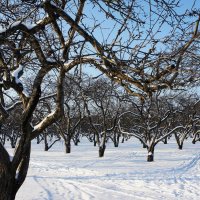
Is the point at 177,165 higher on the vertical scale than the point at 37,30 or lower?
lower

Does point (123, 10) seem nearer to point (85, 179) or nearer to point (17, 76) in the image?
point (17, 76)

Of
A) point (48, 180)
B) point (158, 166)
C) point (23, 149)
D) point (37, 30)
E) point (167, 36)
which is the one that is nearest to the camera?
point (167, 36)

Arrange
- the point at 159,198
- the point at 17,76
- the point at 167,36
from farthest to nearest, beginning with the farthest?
the point at 159,198, the point at 17,76, the point at 167,36

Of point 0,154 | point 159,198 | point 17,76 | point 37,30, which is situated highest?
point 37,30

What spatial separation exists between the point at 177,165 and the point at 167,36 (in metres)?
14.7

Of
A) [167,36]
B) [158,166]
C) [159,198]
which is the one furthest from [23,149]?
[158,166]

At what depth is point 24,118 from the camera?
696 centimetres

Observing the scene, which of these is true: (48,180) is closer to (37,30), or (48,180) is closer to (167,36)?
(37,30)

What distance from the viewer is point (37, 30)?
614 cm

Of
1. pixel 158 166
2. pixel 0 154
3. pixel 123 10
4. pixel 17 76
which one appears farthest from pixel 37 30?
pixel 158 166

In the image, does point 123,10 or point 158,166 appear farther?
point 158,166

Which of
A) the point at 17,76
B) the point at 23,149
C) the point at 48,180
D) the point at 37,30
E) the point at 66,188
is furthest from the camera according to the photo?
the point at 48,180

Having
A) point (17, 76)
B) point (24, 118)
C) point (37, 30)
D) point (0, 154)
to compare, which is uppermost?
point (37, 30)

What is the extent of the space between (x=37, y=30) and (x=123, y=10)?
1.48m
